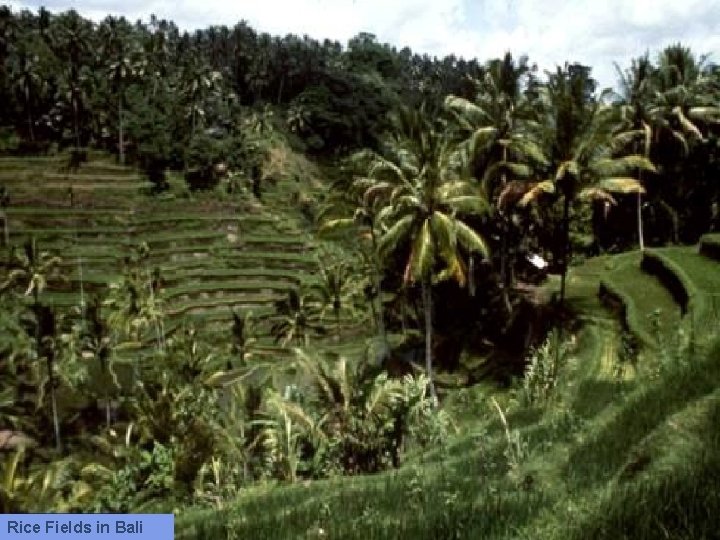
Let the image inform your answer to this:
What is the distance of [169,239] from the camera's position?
238 feet

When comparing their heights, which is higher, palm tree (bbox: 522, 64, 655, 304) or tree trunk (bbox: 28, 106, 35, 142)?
tree trunk (bbox: 28, 106, 35, 142)

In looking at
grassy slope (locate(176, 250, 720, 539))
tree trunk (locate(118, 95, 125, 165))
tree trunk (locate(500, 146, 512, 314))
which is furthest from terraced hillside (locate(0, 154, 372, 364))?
grassy slope (locate(176, 250, 720, 539))

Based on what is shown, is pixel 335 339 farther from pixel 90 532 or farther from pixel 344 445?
pixel 90 532

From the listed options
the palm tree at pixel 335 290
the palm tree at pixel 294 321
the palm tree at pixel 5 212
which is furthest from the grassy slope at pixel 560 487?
the palm tree at pixel 5 212

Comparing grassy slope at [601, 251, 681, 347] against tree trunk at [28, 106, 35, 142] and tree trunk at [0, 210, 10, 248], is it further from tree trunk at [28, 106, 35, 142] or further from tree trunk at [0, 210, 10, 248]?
tree trunk at [28, 106, 35, 142]

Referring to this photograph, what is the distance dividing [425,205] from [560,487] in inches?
601

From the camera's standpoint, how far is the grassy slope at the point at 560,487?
15.6 ft

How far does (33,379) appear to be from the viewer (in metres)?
53.0

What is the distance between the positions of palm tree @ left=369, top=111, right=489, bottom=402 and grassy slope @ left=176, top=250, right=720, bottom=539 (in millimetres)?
8639

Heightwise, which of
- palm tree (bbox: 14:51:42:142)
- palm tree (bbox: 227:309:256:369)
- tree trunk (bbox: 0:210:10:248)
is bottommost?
palm tree (bbox: 227:309:256:369)

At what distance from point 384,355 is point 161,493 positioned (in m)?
11.5

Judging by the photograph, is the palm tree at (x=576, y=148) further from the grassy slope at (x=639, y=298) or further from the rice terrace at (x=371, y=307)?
the grassy slope at (x=639, y=298)

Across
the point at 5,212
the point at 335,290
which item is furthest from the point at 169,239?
the point at 335,290

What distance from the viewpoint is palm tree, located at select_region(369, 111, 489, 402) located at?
71.8ft
